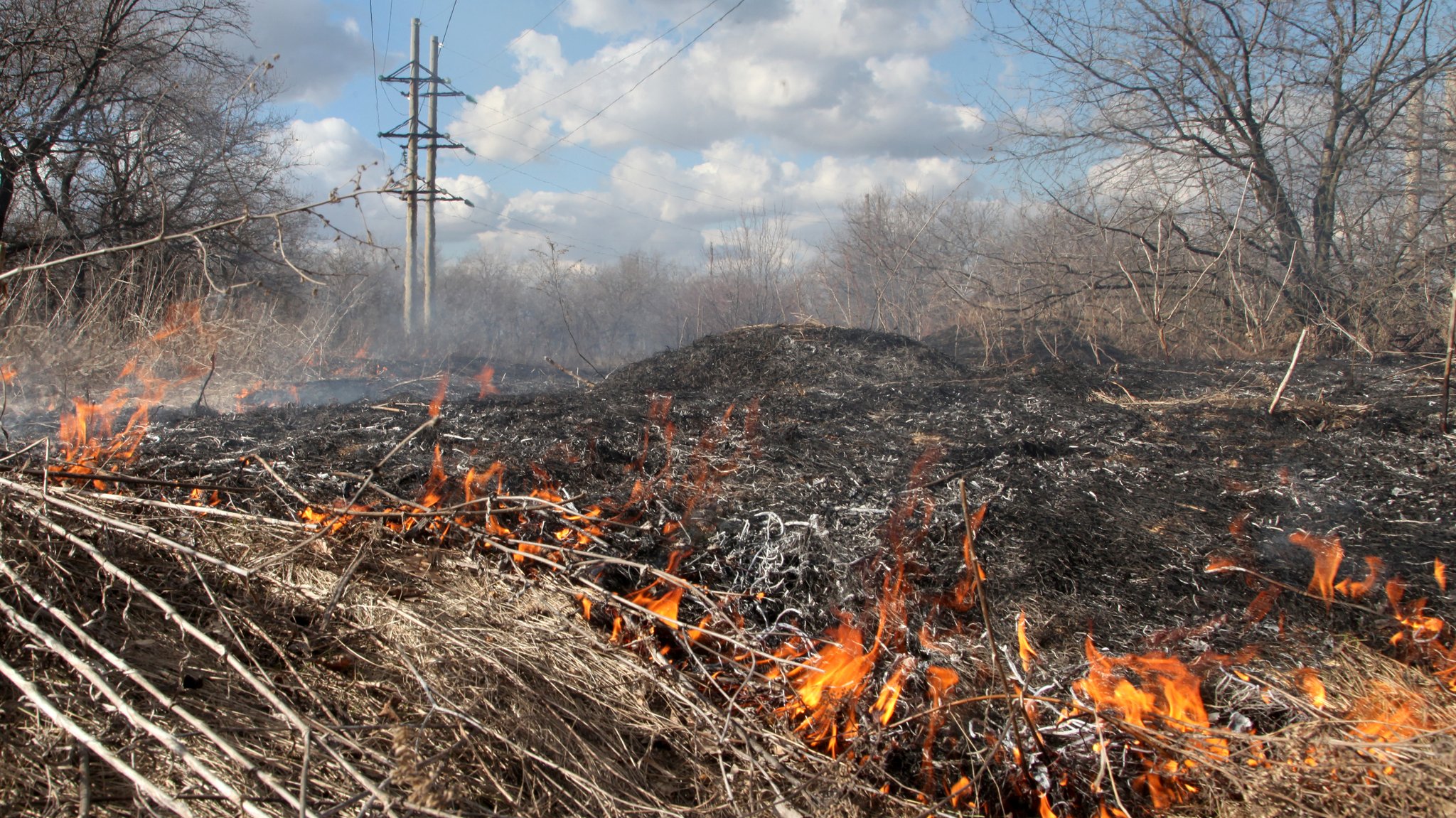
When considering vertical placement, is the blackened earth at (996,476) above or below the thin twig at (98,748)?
above

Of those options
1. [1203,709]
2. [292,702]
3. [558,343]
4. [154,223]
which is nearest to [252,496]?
[292,702]

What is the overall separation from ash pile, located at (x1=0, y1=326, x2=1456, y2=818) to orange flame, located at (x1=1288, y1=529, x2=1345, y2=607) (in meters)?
0.02

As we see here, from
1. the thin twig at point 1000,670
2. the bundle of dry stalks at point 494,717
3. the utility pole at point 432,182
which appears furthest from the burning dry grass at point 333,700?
the utility pole at point 432,182

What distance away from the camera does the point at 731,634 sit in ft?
8.39

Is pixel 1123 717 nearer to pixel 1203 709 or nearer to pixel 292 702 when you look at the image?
pixel 1203 709

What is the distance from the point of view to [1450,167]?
28.1 ft

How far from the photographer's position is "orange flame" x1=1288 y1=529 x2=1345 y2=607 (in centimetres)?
258

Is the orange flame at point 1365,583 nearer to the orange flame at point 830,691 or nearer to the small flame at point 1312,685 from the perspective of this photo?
the small flame at point 1312,685

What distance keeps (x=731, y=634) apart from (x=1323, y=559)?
7.24 ft

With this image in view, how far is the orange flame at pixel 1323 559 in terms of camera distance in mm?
2584

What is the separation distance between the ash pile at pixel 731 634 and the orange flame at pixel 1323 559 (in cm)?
2

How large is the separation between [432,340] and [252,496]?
1654 cm

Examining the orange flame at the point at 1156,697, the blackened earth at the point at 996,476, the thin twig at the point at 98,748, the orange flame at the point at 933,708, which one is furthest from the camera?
the blackened earth at the point at 996,476

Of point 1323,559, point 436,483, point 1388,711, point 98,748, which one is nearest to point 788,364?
point 436,483
